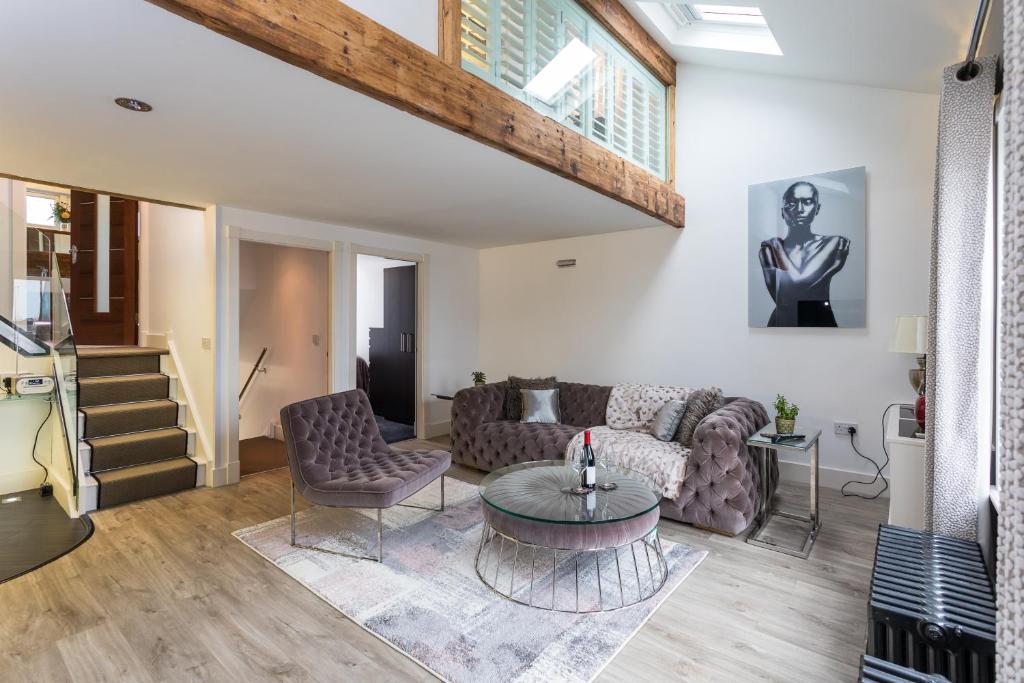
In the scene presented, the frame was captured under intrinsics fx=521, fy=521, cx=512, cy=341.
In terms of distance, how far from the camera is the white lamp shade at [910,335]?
9.45ft

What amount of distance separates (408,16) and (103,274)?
5436mm

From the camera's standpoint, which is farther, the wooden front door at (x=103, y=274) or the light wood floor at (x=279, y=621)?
the wooden front door at (x=103, y=274)

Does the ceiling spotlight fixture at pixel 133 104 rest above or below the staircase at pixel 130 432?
above

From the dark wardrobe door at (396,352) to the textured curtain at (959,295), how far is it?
477 cm

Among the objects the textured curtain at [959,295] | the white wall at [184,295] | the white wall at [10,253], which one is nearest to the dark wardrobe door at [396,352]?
the white wall at [184,295]

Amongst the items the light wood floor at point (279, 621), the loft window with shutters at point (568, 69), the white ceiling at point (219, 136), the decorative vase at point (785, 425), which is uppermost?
the loft window with shutters at point (568, 69)

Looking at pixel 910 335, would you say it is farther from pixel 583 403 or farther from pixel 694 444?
pixel 583 403

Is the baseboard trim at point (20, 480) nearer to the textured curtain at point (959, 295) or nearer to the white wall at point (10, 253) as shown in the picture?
the white wall at point (10, 253)

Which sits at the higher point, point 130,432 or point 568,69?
point 568,69

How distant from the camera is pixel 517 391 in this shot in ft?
16.3

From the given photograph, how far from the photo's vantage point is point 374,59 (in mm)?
2092

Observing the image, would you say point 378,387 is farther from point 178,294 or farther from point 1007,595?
point 1007,595

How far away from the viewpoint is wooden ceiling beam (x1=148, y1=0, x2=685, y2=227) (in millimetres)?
1715

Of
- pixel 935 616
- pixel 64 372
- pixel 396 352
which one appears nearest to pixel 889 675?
pixel 935 616
